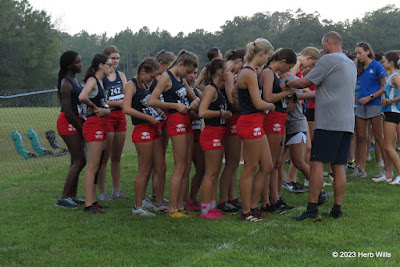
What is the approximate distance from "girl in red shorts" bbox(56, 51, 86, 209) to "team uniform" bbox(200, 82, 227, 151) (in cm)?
182

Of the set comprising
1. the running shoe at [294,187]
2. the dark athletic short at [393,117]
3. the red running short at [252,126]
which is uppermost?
the red running short at [252,126]

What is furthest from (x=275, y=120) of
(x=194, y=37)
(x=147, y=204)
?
(x=194, y=37)

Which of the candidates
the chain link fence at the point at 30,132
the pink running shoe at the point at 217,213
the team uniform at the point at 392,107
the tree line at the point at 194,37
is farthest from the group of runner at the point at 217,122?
the tree line at the point at 194,37

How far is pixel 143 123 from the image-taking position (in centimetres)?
685

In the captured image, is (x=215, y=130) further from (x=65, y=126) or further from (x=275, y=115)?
(x=65, y=126)

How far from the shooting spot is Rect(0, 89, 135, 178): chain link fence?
527 inches

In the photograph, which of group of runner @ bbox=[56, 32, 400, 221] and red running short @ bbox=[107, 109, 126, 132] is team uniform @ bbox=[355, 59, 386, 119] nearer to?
group of runner @ bbox=[56, 32, 400, 221]

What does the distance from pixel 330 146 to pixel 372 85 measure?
3283 millimetres

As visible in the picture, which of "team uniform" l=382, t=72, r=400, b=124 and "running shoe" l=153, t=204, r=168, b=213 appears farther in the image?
"team uniform" l=382, t=72, r=400, b=124

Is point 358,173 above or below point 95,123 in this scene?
below

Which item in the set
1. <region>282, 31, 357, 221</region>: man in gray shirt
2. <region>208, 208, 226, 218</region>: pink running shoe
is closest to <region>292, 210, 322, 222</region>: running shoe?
<region>282, 31, 357, 221</region>: man in gray shirt

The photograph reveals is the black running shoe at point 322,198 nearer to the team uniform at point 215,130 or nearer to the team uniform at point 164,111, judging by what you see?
the team uniform at point 215,130

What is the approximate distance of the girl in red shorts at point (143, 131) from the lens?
685 cm

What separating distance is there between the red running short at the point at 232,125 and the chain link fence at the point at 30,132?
6.39 meters
